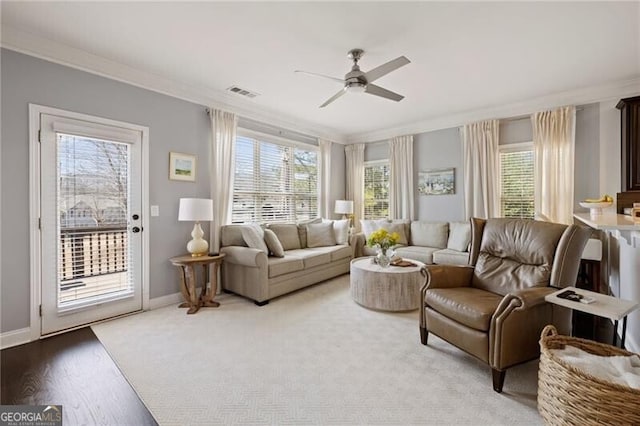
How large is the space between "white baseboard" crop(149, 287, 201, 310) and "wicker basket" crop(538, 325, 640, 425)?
12.0 feet

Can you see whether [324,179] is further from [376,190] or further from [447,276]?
[447,276]

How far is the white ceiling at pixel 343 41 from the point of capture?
2.24 meters

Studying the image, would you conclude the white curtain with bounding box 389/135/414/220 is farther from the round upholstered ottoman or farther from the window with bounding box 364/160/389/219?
the round upholstered ottoman

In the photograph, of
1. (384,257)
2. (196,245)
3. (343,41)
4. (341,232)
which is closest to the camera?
(343,41)

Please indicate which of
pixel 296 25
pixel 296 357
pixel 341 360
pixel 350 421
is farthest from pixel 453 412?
pixel 296 25

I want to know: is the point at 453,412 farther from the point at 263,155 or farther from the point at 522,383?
the point at 263,155

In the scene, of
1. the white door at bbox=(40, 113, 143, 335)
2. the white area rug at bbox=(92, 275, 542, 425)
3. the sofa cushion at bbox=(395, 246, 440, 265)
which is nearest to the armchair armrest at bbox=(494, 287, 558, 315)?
the white area rug at bbox=(92, 275, 542, 425)

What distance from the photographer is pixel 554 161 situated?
4051 mm

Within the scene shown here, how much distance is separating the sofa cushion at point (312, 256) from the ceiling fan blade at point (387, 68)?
2451 mm

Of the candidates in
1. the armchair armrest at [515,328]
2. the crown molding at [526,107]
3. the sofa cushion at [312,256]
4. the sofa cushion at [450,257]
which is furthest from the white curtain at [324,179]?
the armchair armrest at [515,328]

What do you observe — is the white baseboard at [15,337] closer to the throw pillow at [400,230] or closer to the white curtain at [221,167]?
the white curtain at [221,167]

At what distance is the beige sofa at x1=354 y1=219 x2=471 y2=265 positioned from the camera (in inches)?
173

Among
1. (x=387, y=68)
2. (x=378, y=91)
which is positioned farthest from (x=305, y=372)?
(x=378, y=91)

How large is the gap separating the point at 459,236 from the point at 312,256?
2.38 metres
